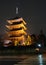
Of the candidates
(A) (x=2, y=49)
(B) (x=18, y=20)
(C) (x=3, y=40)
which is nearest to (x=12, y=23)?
(B) (x=18, y=20)

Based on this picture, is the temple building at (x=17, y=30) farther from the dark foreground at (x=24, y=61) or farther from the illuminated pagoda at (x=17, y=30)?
the dark foreground at (x=24, y=61)

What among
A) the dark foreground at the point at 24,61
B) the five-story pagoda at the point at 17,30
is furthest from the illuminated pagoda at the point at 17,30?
the dark foreground at the point at 24,61

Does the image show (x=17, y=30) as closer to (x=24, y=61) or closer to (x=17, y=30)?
(x=17, y=30)

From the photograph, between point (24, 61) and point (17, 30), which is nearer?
point (24, 61)

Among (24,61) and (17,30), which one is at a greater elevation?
(17,30)

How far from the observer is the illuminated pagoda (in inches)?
3953

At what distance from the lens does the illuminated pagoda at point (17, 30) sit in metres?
100

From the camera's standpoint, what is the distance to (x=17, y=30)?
10350cm

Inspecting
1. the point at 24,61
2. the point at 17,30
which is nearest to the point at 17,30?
the point at 17,30

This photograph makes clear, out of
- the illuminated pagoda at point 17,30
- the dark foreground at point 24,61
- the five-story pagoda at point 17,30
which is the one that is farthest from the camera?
the five-story pagoda at point 17,30

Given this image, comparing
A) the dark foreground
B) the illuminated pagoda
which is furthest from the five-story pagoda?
the dark foreground

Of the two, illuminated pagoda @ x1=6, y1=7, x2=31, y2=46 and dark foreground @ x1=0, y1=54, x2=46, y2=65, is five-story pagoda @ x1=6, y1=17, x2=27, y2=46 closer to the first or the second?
illuminated pagoda @ x1=6, y1=7, x2=31, y2=46

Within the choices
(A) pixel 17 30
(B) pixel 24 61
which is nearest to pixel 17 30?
(A) pixel 17 30

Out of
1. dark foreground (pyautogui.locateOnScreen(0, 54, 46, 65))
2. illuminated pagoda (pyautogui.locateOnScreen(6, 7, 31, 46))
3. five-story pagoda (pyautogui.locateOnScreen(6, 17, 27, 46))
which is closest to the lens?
dark foreground (pyautogui.locateOnScreen(0, 54, 46, 65))
